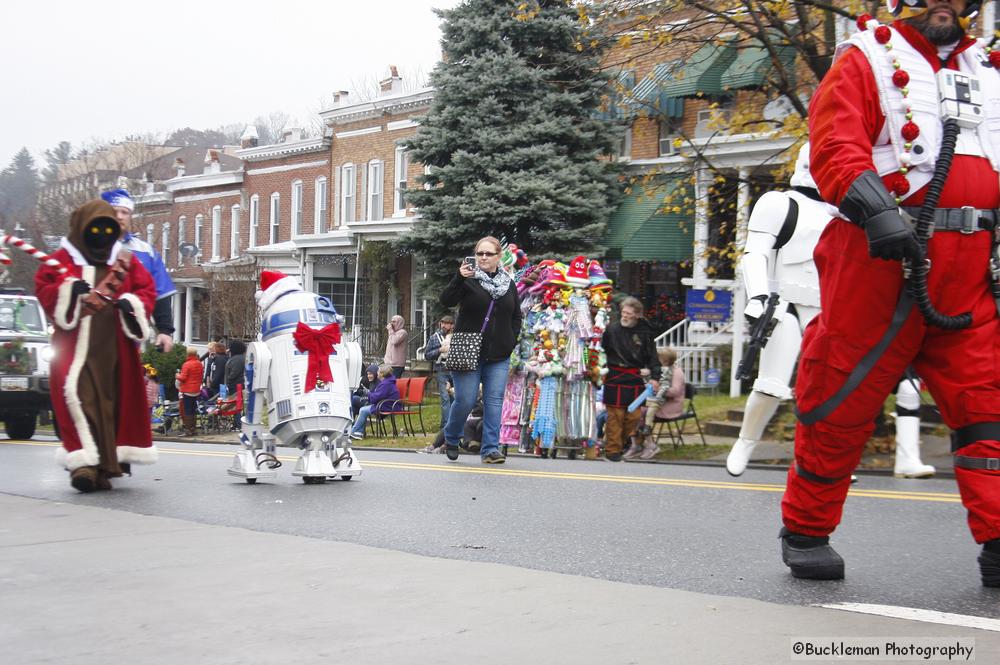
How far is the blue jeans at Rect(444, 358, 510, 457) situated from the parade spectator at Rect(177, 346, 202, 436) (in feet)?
46.3

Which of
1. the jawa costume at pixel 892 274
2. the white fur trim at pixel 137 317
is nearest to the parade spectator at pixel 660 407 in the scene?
the white fur trim at pixel 137 317

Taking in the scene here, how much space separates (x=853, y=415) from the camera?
4844 mm

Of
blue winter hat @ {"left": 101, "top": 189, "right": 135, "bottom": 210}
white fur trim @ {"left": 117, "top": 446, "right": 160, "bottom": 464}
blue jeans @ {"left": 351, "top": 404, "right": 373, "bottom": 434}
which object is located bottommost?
blue jeans @ {"left": 351, "top": 404, "right": 373, "bottom": 434}

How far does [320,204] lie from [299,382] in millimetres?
37917

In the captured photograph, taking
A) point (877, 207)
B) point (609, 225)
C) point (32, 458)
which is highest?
point (609, 225)

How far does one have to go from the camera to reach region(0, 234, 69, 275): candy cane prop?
8.49 meters

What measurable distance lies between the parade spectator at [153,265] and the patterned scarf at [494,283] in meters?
3.08

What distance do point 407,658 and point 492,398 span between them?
27.3ft

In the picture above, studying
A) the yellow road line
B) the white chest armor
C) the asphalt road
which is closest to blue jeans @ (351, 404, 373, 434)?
the yellow road line

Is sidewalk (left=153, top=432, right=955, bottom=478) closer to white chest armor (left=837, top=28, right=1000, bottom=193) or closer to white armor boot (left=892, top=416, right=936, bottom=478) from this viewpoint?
white armor boot (left=892, top=416, right=936, bottom=478)

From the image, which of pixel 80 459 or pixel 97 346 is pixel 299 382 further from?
pixel 80 459

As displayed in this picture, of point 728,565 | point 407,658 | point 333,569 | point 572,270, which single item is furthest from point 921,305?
point 572,270

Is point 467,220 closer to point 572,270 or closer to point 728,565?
point 572,270

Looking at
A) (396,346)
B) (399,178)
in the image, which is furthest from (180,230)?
(396,346)
